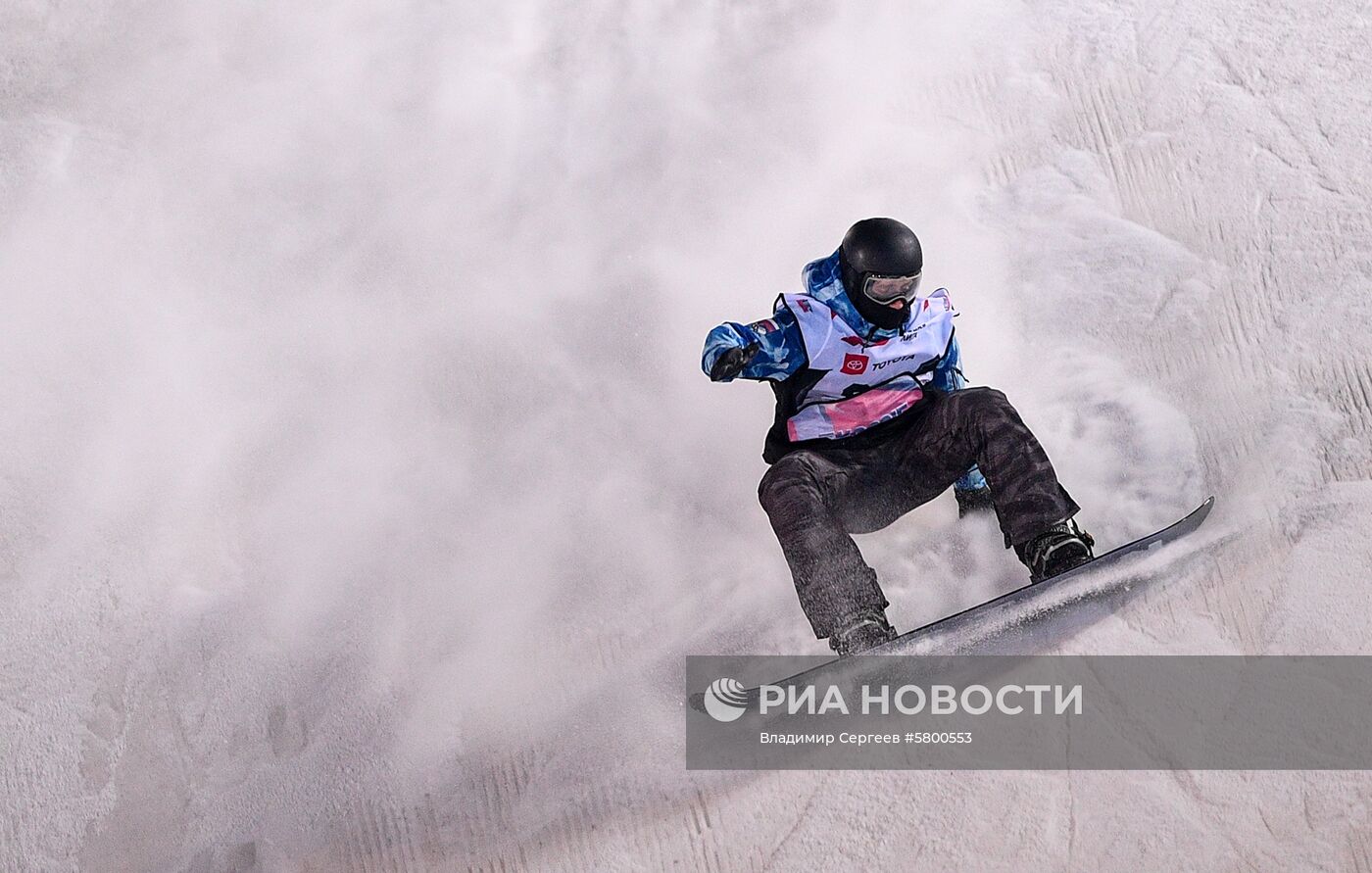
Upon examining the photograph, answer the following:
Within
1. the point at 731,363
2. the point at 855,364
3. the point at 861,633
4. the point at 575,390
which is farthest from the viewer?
the point at 575,390

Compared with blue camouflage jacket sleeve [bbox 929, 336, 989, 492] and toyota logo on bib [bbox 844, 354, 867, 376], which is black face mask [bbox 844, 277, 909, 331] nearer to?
toyota logo on bib [bbox 844, 354, 867, 376]

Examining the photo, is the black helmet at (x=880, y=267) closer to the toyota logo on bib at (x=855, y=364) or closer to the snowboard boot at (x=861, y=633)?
the toyota logo on bib at (x=855, y=364)

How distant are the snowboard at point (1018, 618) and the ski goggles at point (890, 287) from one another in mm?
810

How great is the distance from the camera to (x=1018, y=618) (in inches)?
115

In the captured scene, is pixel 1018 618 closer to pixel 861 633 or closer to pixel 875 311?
pixel 861 633

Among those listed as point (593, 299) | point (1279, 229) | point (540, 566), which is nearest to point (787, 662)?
point (540, 566)

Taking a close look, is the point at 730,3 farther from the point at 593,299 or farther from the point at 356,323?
the point at 356,323

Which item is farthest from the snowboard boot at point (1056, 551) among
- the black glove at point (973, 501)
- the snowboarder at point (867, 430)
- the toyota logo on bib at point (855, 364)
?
the toyota logo on bib at point (855, 364)

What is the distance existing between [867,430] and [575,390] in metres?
1.11

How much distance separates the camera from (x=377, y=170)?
4508 mm

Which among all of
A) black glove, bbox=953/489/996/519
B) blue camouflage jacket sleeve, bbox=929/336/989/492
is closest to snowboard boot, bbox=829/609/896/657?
blue camouflage jacket sleeve, bbox=929/336/989/492

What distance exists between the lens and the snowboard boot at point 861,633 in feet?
9.37

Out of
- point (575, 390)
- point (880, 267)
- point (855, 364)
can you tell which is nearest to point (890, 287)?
point (880, 267)

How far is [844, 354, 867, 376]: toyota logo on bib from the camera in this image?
3.12m
